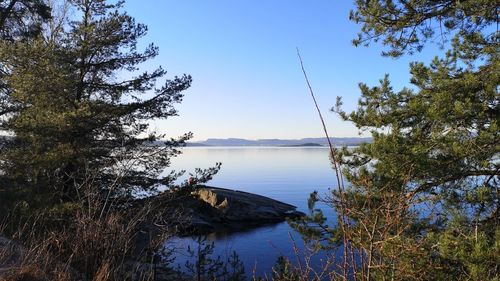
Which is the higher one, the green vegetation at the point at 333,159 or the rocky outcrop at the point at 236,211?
the green vegetation at the point at 333,159

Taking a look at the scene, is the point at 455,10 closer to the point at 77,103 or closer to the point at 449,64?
the point at 449,64

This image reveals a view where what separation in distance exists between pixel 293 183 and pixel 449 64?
40803 mm

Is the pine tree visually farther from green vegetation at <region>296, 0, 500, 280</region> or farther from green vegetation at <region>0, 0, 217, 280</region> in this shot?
green vegetation at <region>296, 0, 500, 280</region>

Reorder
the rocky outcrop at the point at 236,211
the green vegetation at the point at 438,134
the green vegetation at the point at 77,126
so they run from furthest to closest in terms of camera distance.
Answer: the rocky outcrop at the point at 236,211 → the green vegetation at the point at 77,126 → the green vegetation at the point at 438,134

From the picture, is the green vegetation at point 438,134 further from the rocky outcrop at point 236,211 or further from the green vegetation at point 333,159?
the rocky outcrop at point 236,211

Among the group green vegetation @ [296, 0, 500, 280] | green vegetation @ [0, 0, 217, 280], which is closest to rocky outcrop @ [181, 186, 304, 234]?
green vegetation @ [0, 0, 217, 280]

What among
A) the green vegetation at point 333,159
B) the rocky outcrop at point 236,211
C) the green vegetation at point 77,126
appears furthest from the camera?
the rocky outcrop at point 236,211

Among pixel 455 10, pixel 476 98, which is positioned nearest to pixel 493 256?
pixel 476 98

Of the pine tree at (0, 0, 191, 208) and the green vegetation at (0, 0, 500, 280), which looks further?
the pine tree at (0, 0, 191, 208)

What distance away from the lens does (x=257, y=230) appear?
2598cm

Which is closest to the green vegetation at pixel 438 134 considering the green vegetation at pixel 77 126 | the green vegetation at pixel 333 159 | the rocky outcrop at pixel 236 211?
the green vegetation at pixel 333 159

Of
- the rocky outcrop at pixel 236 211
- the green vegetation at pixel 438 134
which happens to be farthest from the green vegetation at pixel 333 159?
the rocky outcrop at pixel 236 211

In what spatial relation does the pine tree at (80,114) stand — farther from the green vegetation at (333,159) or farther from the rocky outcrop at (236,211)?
the rocky outcrop at (236,211)

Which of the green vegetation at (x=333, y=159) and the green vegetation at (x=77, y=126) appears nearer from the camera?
the green vegetation at (x=333, y=159)
